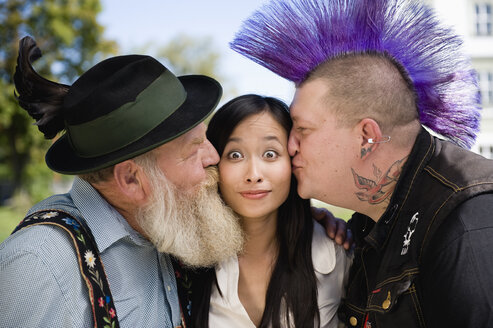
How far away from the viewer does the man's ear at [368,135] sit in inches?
96.2

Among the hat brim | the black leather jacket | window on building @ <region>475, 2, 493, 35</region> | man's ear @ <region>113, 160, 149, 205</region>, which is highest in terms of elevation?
window on building @ <region>475, 2, 493, 35</region>

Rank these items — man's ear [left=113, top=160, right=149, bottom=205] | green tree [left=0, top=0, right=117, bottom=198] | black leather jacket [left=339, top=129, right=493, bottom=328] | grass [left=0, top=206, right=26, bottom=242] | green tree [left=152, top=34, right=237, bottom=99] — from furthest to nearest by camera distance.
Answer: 1. green tree [left=152, top=34, right=237, bottom=99]
2. green tree [left=0, top=0, right=117, bottom=198]
3. grass [left=0, top=206, right=26, bottom=242]
4. man's ear [left=113, top=160, right=149, bottom=205]
5. black leather jacket [left=339, top=129, right=493, bottom=328]

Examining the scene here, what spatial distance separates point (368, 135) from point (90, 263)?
5.09ft

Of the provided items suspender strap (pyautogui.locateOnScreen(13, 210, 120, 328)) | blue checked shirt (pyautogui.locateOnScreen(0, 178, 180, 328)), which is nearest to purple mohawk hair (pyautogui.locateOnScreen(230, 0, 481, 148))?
blue checked shirt (pyautogui.locateOnScreen(0, 178, 180, 328))

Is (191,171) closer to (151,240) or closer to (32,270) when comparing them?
(151,240)

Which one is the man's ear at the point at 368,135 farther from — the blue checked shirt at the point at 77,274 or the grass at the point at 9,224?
the grass at the point at 9,224

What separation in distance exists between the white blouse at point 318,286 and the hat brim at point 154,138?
3.17ft

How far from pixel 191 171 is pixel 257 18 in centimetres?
96

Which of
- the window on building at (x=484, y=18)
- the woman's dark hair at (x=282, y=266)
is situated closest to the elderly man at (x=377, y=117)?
the woman's dark hair at (x=282, y=266)

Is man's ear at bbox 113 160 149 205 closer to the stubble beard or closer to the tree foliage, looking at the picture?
the stubble beard

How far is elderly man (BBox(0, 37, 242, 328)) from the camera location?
1.96 metres

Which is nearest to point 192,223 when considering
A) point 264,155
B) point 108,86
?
Result: point 264,155

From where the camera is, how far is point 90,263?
209 cm

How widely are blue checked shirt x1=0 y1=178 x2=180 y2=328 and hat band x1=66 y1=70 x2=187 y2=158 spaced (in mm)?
253
